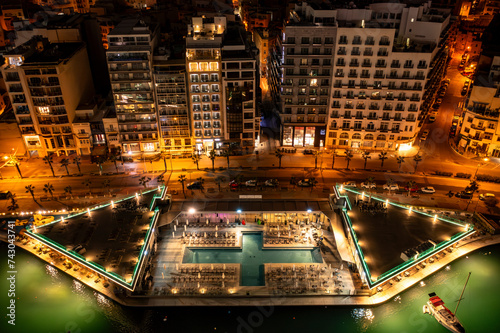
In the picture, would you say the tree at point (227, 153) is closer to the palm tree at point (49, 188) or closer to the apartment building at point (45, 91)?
the apartment building at point (45, 91)

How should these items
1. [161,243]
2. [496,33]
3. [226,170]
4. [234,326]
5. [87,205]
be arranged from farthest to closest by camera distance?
[496,33], [226,170], [87,205], [161,243], [234,326]

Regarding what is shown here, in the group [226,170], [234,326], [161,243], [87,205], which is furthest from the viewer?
[226,170]

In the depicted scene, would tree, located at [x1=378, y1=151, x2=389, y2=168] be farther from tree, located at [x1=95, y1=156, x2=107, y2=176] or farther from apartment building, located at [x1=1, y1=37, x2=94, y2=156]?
apartment building, located at [x1=1, y1=37, x2=94, y2=156]

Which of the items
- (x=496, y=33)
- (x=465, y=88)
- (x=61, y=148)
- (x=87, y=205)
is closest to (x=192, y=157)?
(x=87, y=205)

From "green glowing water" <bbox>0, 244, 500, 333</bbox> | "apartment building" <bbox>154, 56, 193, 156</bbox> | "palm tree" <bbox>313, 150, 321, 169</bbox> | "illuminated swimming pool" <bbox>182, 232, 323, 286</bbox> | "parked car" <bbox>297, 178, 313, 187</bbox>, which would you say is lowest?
"green glowing water" <bbox>0, 244, 500, 333</bbox>

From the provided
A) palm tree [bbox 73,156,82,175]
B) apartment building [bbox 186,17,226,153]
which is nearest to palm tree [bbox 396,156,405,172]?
apartment building [bbox 186,17,226,153]

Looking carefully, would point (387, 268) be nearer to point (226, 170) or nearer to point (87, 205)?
point (226, 170)
